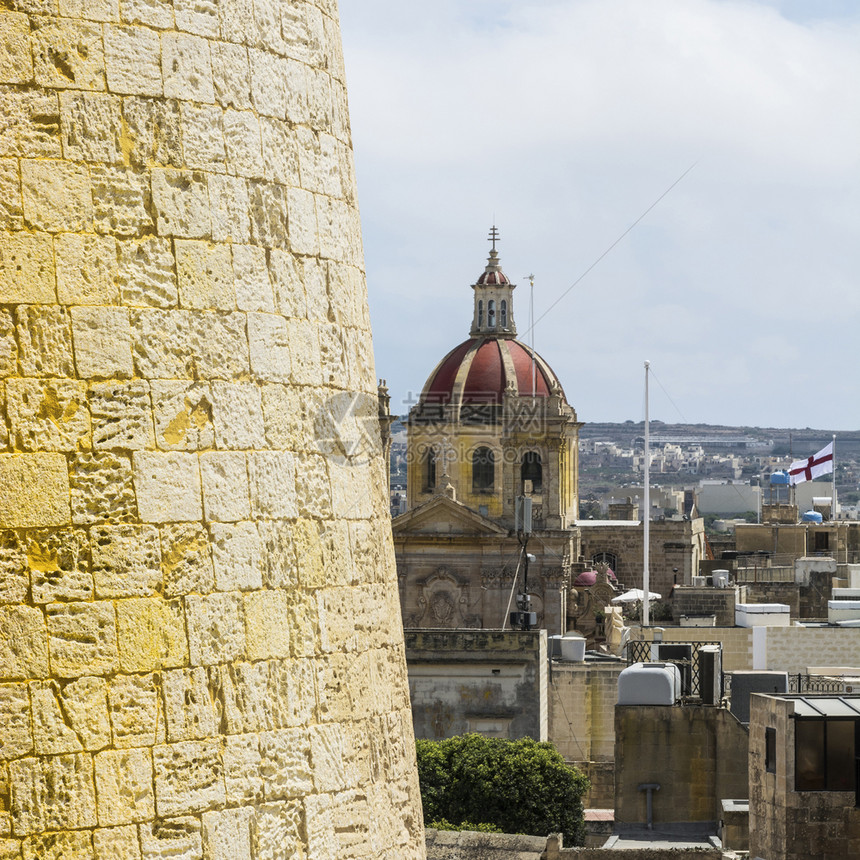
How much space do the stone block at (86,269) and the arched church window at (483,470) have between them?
60.0m

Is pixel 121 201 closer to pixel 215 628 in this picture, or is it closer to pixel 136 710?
pixel 215 628

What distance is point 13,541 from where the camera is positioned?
4.68 m

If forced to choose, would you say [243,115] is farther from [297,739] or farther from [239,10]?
[297,739]

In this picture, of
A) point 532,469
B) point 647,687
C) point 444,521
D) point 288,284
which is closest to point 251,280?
point 288,284

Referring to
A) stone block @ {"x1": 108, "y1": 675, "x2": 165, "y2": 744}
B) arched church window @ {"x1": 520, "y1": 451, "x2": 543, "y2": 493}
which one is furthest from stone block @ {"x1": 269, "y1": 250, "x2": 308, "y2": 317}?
arched church window @ {"x1": 520, "y1": 451, "x2": 543, "y2": 493}

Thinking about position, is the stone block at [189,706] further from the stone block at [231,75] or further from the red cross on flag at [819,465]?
the red cross on flag at [819,465]

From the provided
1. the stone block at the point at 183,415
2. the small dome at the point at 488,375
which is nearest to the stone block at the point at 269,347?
the stone block at the point at 183,415

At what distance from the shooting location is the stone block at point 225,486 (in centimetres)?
494

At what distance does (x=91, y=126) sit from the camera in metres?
4.85

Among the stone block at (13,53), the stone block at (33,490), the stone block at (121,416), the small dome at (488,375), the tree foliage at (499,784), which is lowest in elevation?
the tree foliage at (499,784)

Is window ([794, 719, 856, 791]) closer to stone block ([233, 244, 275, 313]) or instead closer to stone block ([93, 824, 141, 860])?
stone block ([233, 244, 275, 313])

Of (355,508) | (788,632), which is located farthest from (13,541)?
(788,632)

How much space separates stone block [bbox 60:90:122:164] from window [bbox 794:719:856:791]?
32.7ft

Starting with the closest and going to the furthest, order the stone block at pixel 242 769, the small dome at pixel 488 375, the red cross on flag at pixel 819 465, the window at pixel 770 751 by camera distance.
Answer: the stone block at pixel 242 769 < the window at pixel 770 751 < the red cross on flag at pixel 819 465 < the small dome at pixel 488 375
